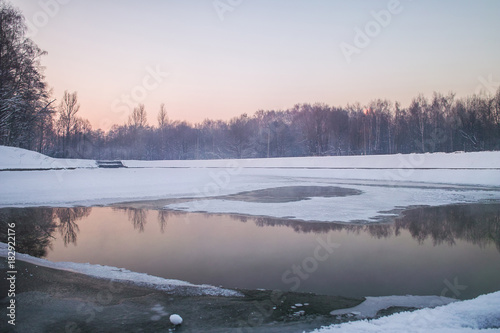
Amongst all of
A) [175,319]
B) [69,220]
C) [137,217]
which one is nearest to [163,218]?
[137,217]

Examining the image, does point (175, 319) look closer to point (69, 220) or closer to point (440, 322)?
point (440, 322)

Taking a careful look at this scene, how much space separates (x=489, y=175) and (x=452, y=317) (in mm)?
28354

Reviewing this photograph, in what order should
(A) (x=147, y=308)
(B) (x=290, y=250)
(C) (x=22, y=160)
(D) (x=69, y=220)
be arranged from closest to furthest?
(A) (x=147, y=308) < (B) (x=290, y=250) < (D) (x=69, y=220) < (C) (x=22, y=160)

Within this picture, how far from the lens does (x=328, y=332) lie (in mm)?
3314

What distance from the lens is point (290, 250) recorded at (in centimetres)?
721

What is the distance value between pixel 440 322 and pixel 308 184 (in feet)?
75.0

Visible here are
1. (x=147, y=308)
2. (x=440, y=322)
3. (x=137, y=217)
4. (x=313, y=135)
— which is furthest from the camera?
(x=313, y=135)

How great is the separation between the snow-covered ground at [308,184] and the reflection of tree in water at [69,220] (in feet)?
6.83

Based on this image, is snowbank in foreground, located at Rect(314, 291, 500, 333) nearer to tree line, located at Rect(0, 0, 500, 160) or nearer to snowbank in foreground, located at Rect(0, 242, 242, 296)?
snowbank in foreground, located at Rect(0, 242, 242, 296)

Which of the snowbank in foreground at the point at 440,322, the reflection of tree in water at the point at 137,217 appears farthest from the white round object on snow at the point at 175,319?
the reflection of tree in water at the point at 137,217

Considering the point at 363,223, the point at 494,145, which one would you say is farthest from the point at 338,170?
the point at 494,145

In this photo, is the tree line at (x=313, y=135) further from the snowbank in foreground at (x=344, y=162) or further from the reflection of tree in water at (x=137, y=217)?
the reflection of tree in water at (x=137, y=217)

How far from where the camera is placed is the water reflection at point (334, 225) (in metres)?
8.31

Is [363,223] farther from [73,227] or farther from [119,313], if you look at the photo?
[73,227]
